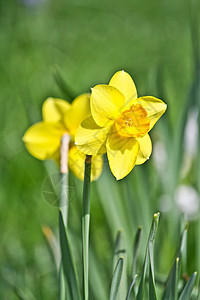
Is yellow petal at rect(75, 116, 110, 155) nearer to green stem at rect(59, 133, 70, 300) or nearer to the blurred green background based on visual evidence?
green stem at rect(59, 133, 70, 300)

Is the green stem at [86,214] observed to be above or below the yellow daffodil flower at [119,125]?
below

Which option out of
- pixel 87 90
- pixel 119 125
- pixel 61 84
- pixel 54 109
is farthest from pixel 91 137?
pixel 87 90

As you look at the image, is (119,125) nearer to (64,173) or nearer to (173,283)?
(64,173)

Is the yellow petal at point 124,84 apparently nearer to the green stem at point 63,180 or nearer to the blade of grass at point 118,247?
the green stem at point 63,180

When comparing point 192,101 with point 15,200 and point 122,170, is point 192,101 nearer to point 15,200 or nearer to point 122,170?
point 122,170

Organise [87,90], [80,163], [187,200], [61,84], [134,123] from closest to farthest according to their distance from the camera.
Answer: [134,123], [80,163], [61,84], [187,200], [87,90]

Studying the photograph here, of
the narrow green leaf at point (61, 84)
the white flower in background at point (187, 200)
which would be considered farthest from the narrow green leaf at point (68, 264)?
the white flower in background at point (187, 200)

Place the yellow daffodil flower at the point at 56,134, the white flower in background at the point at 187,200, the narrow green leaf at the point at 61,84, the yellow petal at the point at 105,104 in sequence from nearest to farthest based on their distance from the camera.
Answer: the yellow petal at the point at 105,104
the yellow daffodil flower at the point at 56,134
the narrow green leaf at the point at 61,84
the white flower in background at the point at 187,200
